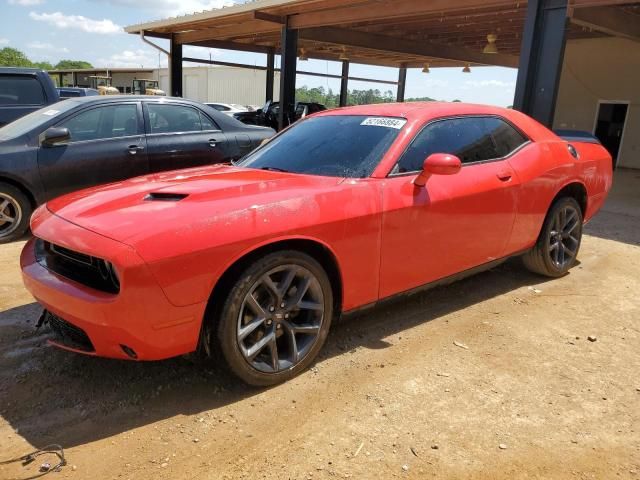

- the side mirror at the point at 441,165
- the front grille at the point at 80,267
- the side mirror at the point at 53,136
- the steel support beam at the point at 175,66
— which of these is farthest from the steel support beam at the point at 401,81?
the front grille at the point at 80,267

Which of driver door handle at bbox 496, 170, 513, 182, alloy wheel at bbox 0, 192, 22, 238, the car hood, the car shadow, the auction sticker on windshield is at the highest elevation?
the auction sticker on windshield

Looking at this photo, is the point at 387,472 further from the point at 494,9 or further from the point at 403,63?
the point at 403,63

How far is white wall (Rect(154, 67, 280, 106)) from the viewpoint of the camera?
46.2 metres

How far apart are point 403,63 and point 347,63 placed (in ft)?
9.10

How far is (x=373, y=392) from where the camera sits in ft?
9.72

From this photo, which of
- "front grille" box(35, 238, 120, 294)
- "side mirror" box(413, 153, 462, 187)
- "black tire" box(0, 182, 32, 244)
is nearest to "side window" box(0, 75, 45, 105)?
"black tire" box(0, 182, 32, 244)

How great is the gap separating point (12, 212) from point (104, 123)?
1393mm

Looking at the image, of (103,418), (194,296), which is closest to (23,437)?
(103,418)

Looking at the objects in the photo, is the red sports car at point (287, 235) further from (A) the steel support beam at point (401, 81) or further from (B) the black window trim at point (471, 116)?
(A) the steel support beam at point (401, 81)

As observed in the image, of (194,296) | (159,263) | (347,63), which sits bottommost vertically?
(194,296)

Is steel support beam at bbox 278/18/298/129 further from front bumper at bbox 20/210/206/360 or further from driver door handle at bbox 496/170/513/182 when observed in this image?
front bumper at bbox 20/210/206/360

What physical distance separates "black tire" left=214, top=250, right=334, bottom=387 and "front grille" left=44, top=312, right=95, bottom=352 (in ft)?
2.05

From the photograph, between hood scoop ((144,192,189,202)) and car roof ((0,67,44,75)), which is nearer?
hood scoop ((144,192,189,202))

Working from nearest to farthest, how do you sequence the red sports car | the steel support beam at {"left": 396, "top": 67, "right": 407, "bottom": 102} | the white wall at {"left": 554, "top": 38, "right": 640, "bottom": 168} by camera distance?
1. the red sports car
2. the white wall at {"left": 554, "top": 38, "right": 640, "bottom": 168}
3. the steel support beam at {"left": 396, "top": 67, "right": 407, "bottom": 102}
